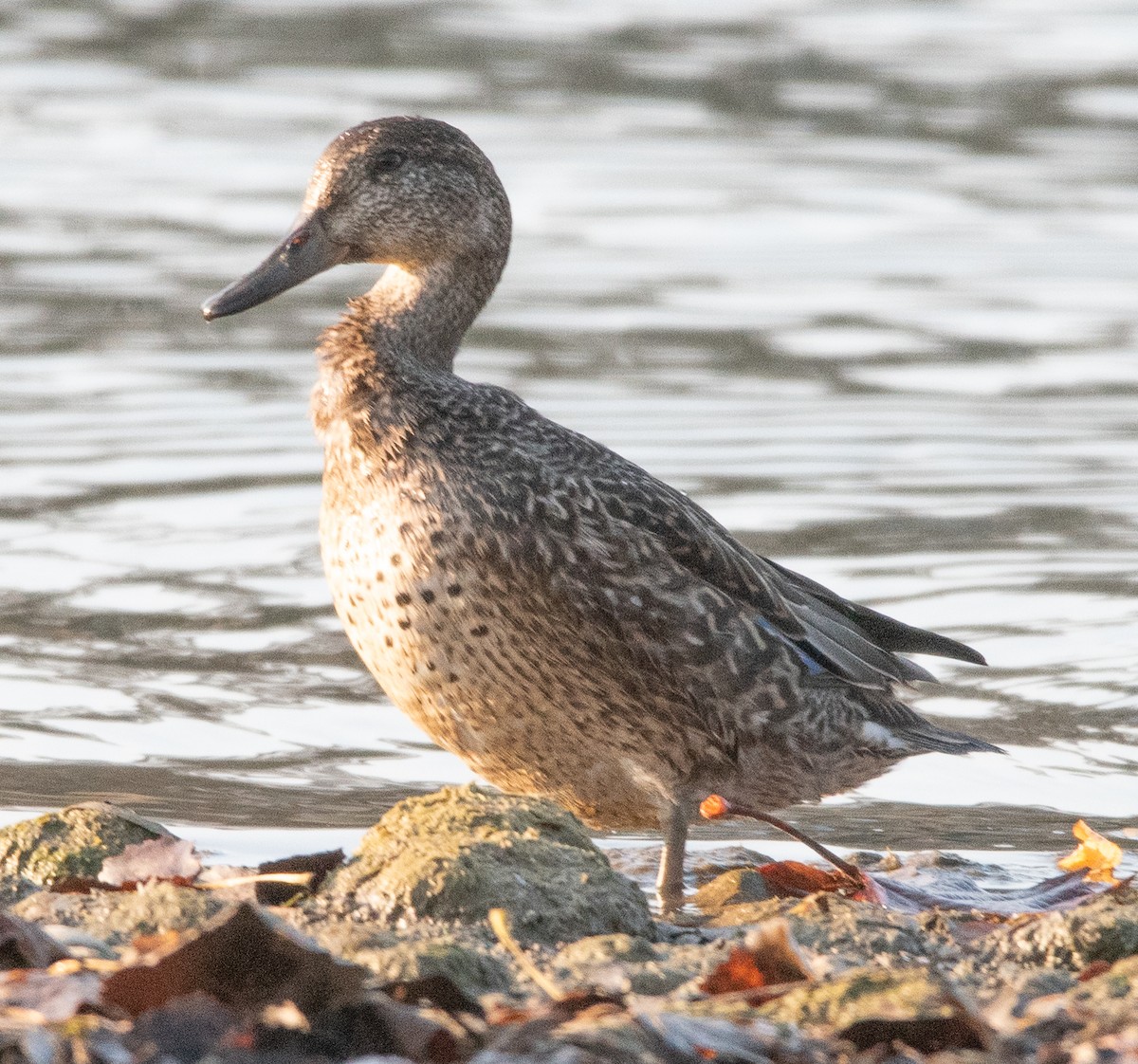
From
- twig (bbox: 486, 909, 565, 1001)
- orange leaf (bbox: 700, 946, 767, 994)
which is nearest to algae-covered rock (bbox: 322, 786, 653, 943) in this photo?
twig (bbox: 486, 909, 565, 1001)

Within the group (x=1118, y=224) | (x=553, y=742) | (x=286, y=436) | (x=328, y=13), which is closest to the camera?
(x=553, y=742)

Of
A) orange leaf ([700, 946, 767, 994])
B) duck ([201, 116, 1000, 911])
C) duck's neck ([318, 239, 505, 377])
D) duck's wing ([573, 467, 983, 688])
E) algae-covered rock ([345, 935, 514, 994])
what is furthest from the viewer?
duck's neck ([318, 239, 505, 377])

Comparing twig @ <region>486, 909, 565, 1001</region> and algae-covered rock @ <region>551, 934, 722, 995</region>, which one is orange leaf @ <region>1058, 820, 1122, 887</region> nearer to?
algae-covered rock @ <region>551, 934, 722, 995</region>

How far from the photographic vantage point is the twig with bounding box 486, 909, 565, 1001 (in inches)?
150

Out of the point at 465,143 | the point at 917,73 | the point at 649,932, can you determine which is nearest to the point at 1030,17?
the point at 917,73

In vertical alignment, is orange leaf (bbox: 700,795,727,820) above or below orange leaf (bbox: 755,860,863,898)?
above

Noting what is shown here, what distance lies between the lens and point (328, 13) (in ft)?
62.6

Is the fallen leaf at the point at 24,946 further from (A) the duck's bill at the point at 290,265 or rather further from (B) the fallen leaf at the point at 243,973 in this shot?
(A) the duck's bill at the point at 290,265

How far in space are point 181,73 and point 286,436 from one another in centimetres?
775

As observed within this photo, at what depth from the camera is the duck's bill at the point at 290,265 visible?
6.02 m

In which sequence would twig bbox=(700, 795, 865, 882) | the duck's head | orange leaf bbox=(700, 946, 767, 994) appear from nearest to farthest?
orange leaf bbox=(700, 946, 767, 994), twig bbox=(700, 795, 865, 882), the duck's head

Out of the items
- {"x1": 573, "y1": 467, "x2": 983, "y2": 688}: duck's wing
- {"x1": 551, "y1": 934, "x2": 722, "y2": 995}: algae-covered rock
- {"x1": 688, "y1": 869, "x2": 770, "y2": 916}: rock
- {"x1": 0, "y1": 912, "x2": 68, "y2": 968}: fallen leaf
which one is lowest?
{"x1": 688, "y1": 869, "x2": 770, "y2": 916}: rock

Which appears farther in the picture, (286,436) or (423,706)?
(286,436)

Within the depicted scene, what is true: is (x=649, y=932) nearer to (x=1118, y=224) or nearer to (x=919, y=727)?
(x=919, y=727)
